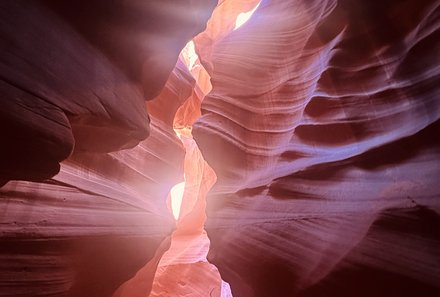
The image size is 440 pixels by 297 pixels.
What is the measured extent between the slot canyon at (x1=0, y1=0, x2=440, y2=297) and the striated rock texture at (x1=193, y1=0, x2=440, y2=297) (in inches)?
0.5

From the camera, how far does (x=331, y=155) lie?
261cm

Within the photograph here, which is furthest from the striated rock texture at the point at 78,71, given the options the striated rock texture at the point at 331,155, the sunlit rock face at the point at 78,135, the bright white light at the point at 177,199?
the bright white light at the point at 177,199

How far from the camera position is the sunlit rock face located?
172 centimetres

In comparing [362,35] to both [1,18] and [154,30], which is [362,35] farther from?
[1,18]

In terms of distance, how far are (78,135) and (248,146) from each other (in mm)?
1804

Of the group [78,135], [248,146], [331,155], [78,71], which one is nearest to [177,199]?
[248,146]

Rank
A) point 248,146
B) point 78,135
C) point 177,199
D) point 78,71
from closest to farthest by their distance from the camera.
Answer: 1. point 78,71
2. point 78,135
3. point 248,146
4. point 177,199

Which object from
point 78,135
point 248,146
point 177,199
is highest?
point 248,146

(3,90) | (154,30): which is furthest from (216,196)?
(3,90)

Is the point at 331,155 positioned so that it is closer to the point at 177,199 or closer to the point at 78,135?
the point at 78,135

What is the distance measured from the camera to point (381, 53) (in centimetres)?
272

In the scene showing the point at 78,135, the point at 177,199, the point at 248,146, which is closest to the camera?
the point at 78,135

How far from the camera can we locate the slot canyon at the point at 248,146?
5.97 ft

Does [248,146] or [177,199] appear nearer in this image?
[248,146]
